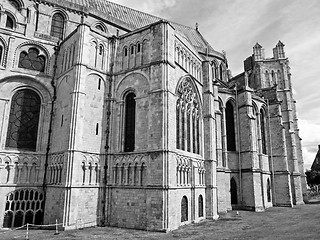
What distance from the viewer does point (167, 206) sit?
15.2 meters

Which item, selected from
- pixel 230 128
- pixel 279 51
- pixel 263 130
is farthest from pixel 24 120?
pixel 279 51

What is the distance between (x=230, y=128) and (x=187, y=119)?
10.5 meters

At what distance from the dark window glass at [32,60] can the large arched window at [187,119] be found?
440 inches

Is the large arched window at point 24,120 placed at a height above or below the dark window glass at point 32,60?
below

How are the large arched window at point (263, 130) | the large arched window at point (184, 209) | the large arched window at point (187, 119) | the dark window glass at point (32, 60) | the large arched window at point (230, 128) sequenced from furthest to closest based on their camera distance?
the large arched window at point (263, 130) → the large arched window at point (230, 128) → the large arched window at point (187, 119) → the dark window glass at point (32, 60) → the large arched window at point (184, 209)

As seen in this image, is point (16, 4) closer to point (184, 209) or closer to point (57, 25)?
→ point (57, 25)

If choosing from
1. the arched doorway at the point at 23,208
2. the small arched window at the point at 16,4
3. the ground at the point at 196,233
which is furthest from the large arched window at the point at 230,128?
the small arched window at the point at 16,4

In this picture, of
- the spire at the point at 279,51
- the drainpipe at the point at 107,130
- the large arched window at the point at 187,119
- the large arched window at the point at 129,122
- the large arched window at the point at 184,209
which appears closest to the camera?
the drainpipe at the point at 107,130

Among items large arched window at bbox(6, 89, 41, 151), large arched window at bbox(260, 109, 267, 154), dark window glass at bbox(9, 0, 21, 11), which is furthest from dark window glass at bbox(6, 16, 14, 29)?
large arched window at bbox(260, 109, 267, 154)

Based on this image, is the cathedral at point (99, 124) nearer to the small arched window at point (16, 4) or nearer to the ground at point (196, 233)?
the small arched window at point (16, 4)

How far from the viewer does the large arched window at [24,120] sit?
18031mm

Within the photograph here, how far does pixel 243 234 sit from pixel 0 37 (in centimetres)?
2094

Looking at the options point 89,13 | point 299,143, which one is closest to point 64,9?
point 89,13

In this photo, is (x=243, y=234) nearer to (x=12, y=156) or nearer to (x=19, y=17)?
(x=12, y=156)
